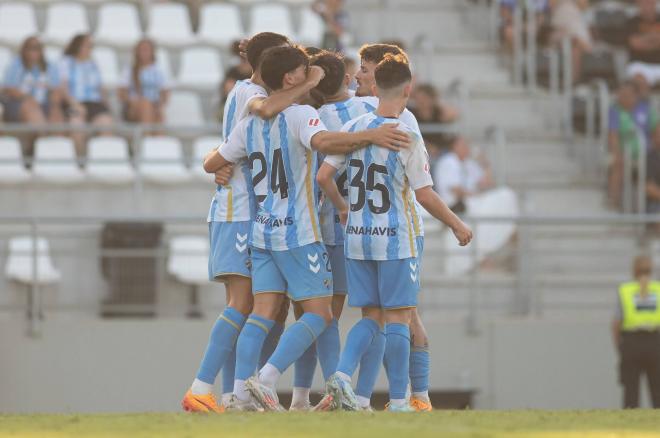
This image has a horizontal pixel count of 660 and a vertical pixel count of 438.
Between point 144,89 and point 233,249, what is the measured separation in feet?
25.8

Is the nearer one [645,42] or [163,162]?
[163,162]

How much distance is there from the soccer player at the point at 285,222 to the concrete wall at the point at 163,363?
5480mm

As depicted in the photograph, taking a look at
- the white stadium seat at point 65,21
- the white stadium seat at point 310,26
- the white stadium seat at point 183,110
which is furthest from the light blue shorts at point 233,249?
the white stadium seat at point 65,21

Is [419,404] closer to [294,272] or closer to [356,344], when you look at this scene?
[356,344]

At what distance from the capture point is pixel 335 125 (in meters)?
9.22

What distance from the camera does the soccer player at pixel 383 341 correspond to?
29.6 feet

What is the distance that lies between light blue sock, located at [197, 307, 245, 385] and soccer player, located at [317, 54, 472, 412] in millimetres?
647

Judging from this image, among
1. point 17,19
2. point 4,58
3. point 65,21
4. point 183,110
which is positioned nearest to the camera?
point 183,110

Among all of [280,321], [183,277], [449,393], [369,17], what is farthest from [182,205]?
[280,321]

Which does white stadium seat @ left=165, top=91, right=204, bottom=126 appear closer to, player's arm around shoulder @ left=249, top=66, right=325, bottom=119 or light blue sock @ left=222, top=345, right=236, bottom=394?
light blue sock @ left=222, top=345, right=236, bottom=394

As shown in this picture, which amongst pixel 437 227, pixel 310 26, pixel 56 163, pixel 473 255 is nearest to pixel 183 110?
pixel 56 163

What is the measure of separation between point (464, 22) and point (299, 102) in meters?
11.4

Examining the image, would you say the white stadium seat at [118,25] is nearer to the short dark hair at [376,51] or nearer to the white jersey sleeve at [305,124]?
the short dark hair at [376,51]

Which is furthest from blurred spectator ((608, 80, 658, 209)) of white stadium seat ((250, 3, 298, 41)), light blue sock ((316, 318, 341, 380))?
light blue sock ((316, 318, 341, 380))
